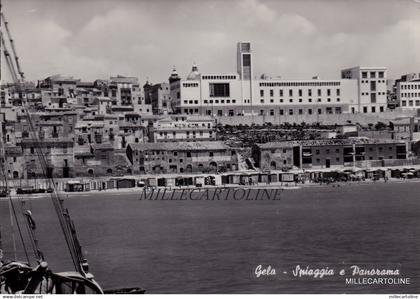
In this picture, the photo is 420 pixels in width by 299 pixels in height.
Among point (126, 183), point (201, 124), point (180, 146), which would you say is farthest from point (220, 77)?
point (126, 183)

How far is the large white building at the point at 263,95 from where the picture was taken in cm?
2428

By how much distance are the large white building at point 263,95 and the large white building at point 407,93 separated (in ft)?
2.27

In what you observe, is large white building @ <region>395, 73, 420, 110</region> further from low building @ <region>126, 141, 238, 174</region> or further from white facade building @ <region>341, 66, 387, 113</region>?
low building @ <region>126, 141, 238, 174</region>

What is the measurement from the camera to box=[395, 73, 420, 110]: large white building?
25134 millimetres

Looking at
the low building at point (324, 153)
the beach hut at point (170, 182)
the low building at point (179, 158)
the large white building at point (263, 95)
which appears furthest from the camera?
the large white building at point (263, 95)

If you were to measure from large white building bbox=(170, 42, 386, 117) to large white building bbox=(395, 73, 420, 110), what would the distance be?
2.27 ft

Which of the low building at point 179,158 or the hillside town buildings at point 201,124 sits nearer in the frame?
the hillside town buildings at point 201,124

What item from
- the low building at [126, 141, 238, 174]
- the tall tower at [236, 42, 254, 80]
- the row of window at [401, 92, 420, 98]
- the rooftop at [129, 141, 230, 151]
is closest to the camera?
the low building at [126, 141, 238, 174]

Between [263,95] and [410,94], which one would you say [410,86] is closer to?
[410,94]

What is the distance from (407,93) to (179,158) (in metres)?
11.2

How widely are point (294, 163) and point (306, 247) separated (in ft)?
36.3

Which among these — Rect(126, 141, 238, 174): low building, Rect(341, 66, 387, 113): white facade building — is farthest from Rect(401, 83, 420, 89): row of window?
Rect(126, 141, 238, 174): low building

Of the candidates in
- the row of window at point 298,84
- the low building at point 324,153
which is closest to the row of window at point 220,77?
the row of window at point 298,84

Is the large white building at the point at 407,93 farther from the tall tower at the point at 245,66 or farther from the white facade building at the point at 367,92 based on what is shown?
the tall tower at the point at 245,66
